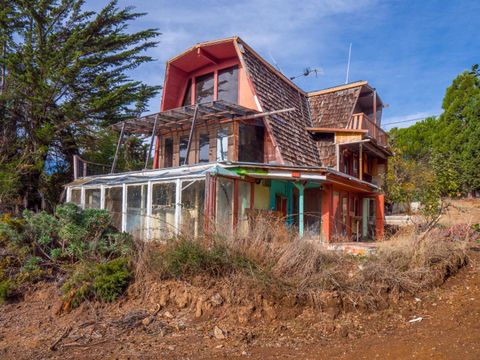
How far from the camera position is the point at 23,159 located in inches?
683

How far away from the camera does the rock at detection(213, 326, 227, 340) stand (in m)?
6.50

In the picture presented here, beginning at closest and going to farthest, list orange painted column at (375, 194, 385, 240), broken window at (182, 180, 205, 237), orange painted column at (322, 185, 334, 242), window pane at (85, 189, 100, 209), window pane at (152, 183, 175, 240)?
broken window at (182, 180, 205, 237), window pane at (152, 183, 175, 240), orange painted column at (322, 185, 334, 242), window pane at (85, 189, 100, 209), orange painted column at (375, 194, 385, 240)

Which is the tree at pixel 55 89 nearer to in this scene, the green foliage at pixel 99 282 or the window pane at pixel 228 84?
the window pane at pixel 228 84

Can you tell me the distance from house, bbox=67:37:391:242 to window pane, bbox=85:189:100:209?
3 centimetres

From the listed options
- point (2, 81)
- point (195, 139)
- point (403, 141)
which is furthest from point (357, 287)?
point (403, 141)

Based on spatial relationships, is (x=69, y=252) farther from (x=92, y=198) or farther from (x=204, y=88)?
(x=204, y=88)

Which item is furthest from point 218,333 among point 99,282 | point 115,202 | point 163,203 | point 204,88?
point 204,88

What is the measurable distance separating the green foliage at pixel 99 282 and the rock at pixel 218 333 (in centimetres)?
218

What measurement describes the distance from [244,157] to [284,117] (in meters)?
2.57

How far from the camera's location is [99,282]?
313 inches

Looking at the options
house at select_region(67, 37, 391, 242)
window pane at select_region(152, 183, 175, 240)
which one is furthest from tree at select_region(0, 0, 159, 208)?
window pane at select_region(152, 183, 175, 240)

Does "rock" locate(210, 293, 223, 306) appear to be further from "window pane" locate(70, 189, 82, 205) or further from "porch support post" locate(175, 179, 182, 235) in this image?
"window pane" locate(70, 189, 82, 205)

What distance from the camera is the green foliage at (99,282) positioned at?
788cm

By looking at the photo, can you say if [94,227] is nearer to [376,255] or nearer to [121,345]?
[121,345]
